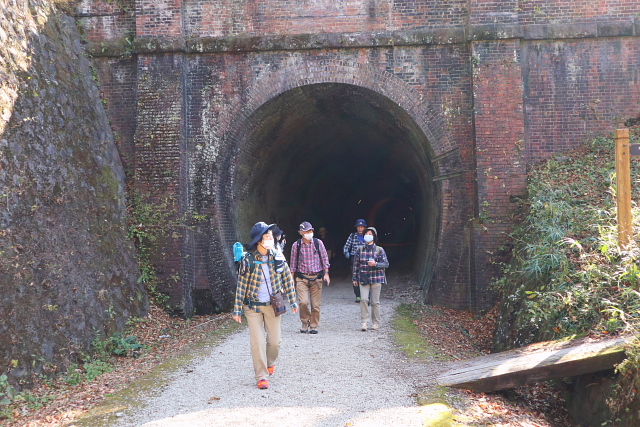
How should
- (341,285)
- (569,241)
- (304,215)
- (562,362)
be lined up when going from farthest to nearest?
(304,215)
(341,285)
(569,241)
(562,362)

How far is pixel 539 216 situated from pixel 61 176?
310 inches

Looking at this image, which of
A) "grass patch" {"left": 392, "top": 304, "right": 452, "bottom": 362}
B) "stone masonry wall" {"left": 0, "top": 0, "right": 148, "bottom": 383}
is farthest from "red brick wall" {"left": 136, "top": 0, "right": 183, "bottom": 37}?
"grass patch" {"left": 392, "top": 304, "right": 452, "bottom": 362}

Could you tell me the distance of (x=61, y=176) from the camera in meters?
9.14

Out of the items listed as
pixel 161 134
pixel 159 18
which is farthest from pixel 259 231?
pixel 159 18

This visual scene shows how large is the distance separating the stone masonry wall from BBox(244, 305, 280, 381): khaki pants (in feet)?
8.95

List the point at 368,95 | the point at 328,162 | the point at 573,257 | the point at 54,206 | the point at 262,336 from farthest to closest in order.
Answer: the point at 328,162 → the point at 368,95 → the point at 54,206 → the point at 573,257 → the point at 262,336

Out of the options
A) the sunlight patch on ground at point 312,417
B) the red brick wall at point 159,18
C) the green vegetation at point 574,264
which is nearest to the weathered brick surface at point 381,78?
the red brick wall at point 159,18

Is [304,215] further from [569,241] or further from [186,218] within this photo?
[569,241]

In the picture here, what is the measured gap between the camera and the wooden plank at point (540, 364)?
552 cm

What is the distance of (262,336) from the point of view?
6375 millimetres

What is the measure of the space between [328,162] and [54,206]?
1075 cm

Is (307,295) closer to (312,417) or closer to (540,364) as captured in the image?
(312,417)

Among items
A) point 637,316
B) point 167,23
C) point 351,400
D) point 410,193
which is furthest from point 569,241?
point 410,193

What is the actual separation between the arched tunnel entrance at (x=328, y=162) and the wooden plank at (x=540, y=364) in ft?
19.7
